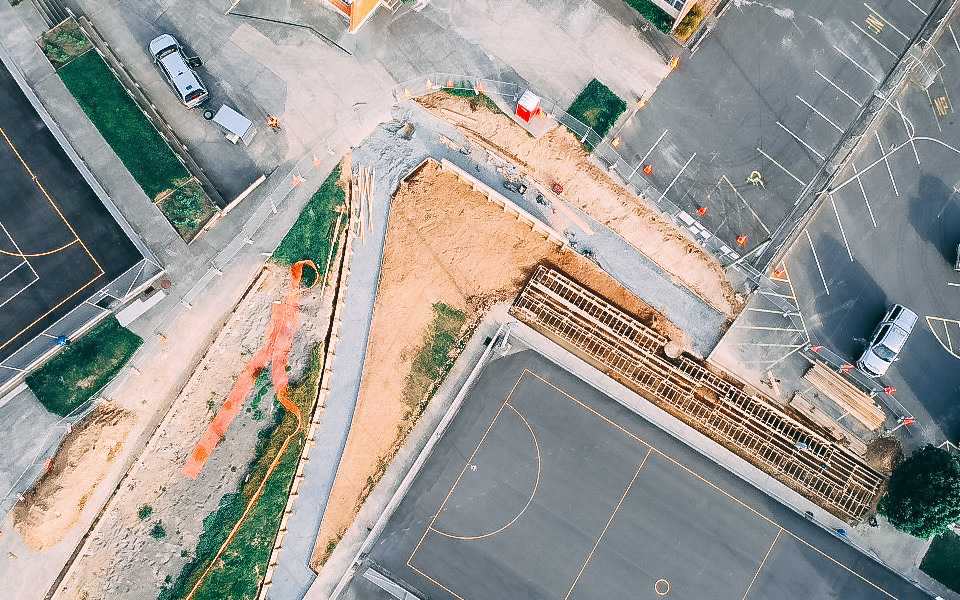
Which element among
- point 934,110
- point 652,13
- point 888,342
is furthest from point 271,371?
point 934,110

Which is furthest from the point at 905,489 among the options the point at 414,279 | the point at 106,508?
the point at 106,508

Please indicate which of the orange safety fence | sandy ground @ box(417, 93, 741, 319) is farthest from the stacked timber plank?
the orange safety fence

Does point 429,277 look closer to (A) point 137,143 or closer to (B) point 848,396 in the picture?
(A) point 137,143

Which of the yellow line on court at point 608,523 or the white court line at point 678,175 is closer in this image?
the yellow line on court at point 608,523

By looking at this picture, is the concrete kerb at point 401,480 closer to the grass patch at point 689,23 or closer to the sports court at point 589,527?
the sports court at point 589,527

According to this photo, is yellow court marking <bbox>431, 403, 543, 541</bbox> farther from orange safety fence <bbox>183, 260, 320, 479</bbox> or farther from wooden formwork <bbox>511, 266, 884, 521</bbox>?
orange safety fence <bbox>183, 260, 320, 479</bbox>

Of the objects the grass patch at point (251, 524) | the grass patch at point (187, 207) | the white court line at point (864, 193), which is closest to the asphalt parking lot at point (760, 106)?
the white court line at point (864, 193)
